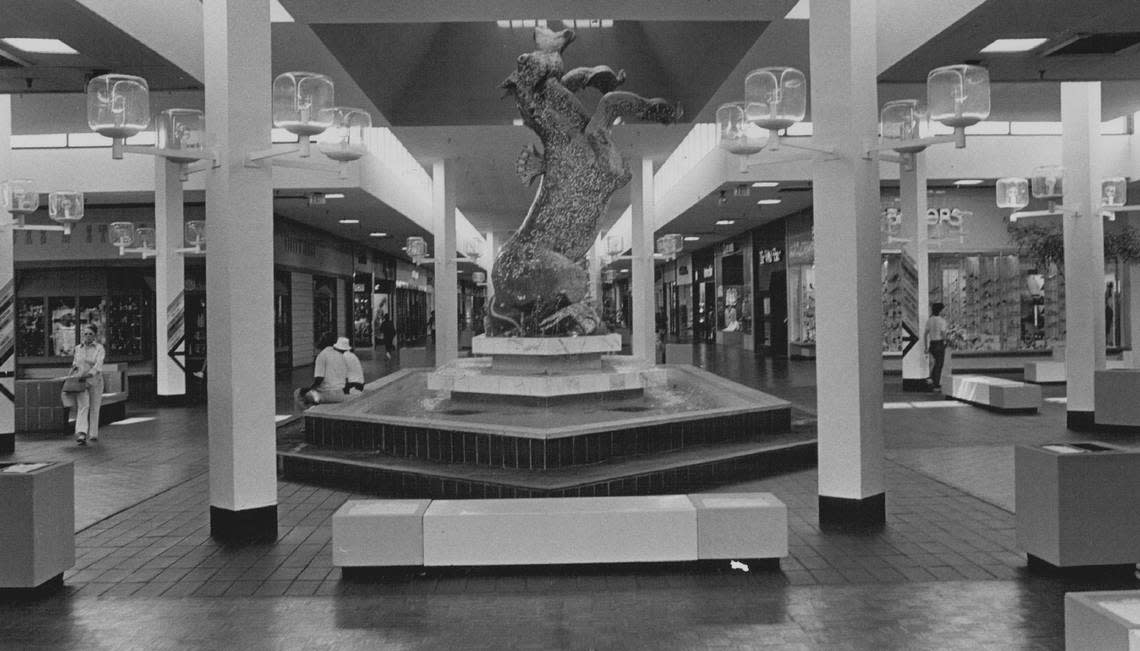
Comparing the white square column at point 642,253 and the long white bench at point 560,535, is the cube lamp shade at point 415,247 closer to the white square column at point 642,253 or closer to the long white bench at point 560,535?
the white square column at point 642,253

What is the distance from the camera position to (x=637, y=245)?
20.4 m

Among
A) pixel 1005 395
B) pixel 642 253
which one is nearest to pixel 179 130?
pixel 1005 395

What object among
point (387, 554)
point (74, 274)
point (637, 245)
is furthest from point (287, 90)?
point (74, 274)

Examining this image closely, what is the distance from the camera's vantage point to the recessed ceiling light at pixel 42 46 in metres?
8.31

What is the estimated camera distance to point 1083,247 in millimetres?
11289

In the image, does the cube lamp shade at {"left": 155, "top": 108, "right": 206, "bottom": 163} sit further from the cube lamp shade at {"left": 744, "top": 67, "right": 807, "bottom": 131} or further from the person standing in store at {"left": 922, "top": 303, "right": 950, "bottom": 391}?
the person standing in store at {"left": 922, "top": 303, "right": 950, "bottom": 391}

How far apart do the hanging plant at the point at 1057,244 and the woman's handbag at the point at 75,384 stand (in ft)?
58.0

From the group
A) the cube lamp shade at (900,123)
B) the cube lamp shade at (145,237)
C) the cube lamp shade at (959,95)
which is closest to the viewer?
the cube lamp shade at (959,95)

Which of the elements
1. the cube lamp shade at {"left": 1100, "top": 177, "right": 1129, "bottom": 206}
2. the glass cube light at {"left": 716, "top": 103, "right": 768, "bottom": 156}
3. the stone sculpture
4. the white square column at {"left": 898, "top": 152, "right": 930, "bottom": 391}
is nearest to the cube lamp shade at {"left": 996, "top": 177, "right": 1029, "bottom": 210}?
the cube lamp shade at {"left": 1100, "top": 177, "right": 1129, "bottom": 206}

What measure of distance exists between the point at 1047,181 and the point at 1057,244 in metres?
8.13

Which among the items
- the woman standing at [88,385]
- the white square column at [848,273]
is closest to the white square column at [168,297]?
the woman standing at [88,385]

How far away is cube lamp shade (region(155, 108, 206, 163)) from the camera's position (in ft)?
19.4

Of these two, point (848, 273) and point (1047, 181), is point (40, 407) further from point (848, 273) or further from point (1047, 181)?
point (1047, 181)

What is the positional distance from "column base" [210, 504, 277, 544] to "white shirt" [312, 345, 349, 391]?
4629 mm
